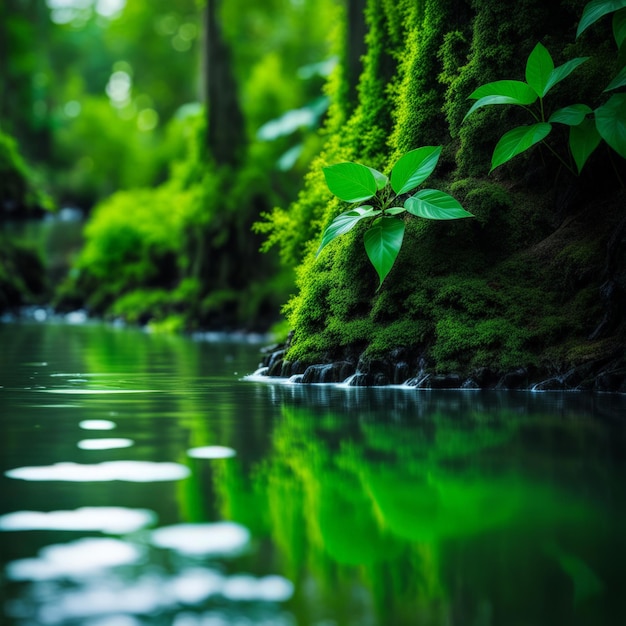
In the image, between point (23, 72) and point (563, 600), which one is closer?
point (563, 600)

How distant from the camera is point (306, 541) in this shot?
2.37 metres

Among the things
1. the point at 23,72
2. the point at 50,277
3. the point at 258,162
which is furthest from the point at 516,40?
the point at 23,72

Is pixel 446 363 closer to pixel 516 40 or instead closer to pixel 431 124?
pixel 431 124

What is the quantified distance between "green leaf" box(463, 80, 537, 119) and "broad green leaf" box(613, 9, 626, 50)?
2.03ft

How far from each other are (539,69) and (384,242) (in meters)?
1.55

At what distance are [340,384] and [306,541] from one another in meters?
4.13

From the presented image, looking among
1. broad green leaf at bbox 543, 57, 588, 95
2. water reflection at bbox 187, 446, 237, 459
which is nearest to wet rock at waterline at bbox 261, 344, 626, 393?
broad green leaf at bbox 543, 57, 588, 95

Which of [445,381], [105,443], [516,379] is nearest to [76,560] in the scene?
[105,443]

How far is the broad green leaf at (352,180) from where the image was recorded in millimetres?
6562

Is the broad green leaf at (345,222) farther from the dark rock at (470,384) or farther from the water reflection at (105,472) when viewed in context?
the water reflection at (105,472)

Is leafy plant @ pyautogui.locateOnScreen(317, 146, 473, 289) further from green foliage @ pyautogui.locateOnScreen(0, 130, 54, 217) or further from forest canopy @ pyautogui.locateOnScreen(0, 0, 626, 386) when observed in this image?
green foliage @ pyautogui.locateOnScreen(0, 130, 54, 217)

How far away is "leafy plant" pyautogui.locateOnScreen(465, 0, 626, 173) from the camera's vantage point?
5793 mm

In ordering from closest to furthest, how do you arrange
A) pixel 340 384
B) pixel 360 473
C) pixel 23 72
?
1. pixel 360 473
2. pixel 340 384
3. pixel 23 72

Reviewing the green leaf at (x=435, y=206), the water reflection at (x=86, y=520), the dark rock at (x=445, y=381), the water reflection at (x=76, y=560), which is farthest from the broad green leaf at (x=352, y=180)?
the water reflection at (x=76, y=560)
